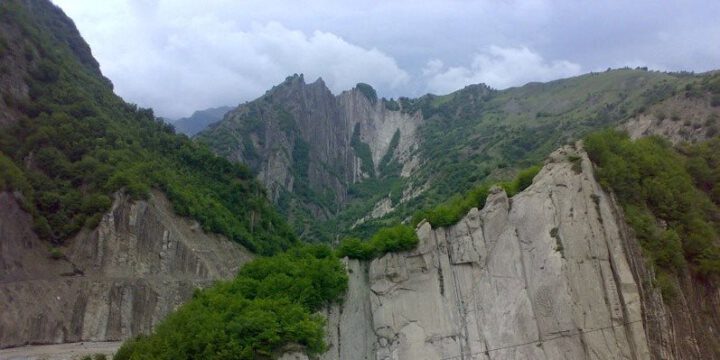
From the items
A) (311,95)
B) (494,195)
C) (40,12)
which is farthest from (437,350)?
(311,95)

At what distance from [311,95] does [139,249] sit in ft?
491

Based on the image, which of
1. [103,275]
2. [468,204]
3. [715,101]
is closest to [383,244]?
[468,204]

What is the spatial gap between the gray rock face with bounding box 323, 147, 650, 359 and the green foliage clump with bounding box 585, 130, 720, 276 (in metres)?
1.47

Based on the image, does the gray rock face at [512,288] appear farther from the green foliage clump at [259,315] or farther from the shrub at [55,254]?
the shrub at [55,254]

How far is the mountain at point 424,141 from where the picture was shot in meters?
103

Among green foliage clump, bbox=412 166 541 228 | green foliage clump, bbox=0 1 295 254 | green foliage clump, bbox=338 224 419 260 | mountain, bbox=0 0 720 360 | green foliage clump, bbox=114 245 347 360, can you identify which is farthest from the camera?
green foliage clump, bbox=0 1 295 254

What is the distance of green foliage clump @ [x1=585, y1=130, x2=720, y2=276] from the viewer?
27.8m

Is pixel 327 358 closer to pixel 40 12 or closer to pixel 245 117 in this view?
pixel 40 12

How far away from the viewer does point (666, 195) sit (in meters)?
29.5

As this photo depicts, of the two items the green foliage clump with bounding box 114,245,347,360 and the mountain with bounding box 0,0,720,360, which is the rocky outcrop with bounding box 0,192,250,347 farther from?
the green foliage clump with bounding box 114,245,347,360

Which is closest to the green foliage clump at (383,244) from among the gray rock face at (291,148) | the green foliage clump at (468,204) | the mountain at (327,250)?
the mountain at (327,250)

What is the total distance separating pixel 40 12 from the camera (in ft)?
314

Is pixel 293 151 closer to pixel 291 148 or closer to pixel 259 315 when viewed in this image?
pixel 291 148

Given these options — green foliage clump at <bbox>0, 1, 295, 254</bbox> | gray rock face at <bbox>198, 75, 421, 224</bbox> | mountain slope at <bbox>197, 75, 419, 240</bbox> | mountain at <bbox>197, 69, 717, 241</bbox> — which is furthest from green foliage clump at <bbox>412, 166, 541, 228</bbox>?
gray rock face at <bbox>198, 75, 421, 224</bbox>
